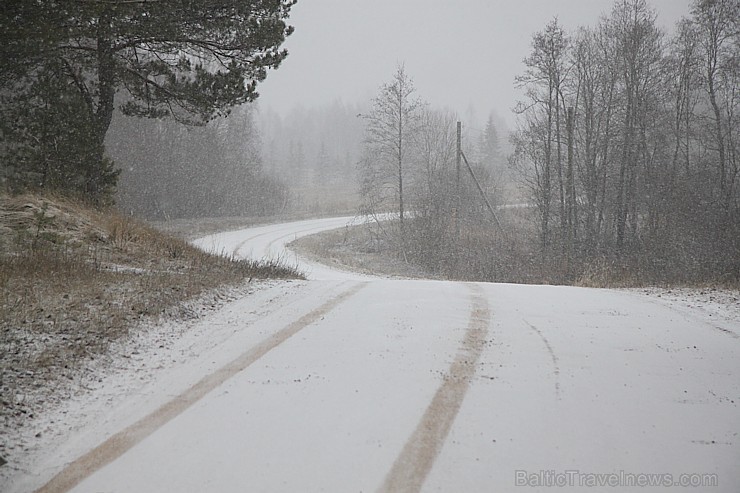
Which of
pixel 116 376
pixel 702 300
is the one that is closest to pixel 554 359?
pixel 116 376

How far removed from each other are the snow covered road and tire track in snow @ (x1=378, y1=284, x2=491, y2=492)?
0.5 inches

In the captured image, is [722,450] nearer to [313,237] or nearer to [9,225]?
[9,225]

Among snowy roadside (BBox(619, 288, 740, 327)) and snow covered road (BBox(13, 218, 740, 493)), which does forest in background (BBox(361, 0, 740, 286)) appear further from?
snow covered road (BBox(13, 218, 740, 493))

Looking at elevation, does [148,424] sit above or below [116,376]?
below

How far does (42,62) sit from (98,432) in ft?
38.1

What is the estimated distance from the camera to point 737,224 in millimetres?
21062

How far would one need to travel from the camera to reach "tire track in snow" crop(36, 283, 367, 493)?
348 cm

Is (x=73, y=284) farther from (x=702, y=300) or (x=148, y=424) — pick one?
(x=702, y=300)

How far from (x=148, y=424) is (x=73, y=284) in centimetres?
368

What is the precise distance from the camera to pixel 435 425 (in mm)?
4090

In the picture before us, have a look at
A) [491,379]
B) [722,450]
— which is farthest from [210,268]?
[722,450]

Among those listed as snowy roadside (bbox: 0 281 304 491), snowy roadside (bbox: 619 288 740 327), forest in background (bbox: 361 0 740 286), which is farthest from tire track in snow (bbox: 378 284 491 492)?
forest in background (bbox: 361 0 740 286)

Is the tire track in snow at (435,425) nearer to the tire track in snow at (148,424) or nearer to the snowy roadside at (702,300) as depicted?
the tire track in snow at (148,424)

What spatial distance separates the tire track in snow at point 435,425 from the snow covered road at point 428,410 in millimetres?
13
